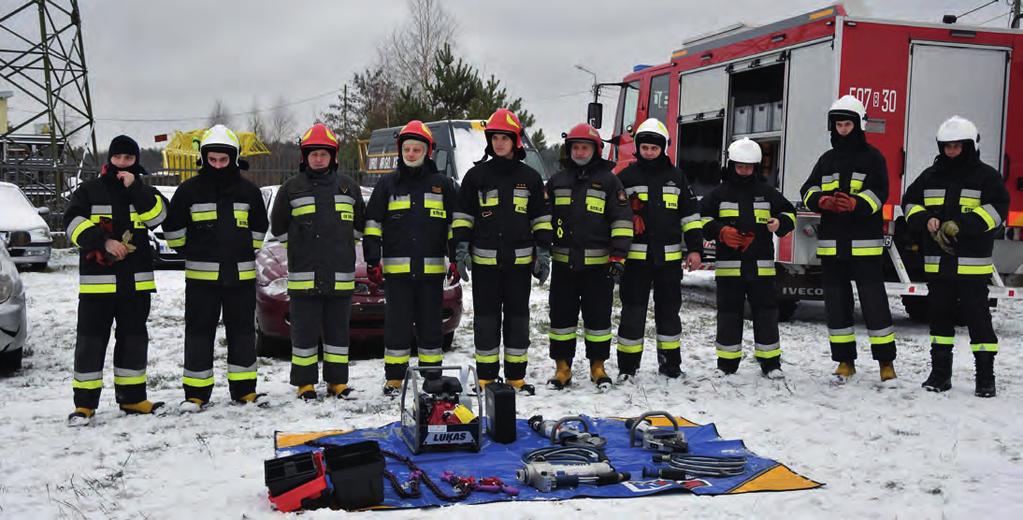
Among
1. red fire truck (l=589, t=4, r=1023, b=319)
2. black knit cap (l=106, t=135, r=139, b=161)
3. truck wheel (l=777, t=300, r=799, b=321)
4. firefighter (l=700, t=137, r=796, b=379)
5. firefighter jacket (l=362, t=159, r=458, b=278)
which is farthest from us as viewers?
truck wheel (l=777, t=300, r=799, b=321)

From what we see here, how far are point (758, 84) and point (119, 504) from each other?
892cm

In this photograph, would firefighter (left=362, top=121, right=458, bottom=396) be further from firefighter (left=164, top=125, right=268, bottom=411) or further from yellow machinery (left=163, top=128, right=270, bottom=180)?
yellow machinery (left=163, top=128, right=270, bottom=180)

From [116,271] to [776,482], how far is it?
4.42m

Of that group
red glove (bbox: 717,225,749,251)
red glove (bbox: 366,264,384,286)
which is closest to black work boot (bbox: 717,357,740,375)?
red glove (bbox: 717,225,749,251)

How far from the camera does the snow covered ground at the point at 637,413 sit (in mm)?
4184

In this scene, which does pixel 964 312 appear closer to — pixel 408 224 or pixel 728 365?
pixel 728 365

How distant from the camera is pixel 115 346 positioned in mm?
5785

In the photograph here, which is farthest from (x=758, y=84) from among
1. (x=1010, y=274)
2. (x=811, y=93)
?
(x=1010, y=274)

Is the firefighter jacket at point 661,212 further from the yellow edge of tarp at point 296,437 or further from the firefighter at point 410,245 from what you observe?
the yellow edge of tarp at point 296,437

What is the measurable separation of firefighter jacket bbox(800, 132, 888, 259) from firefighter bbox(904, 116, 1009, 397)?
0.32 meters

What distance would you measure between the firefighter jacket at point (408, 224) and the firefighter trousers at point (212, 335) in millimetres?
982

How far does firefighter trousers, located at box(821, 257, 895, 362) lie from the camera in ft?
22.6

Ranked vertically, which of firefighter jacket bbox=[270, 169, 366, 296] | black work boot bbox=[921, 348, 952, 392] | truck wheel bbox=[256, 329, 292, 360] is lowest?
truck wheel bbox=[256, 329, 292, 360]

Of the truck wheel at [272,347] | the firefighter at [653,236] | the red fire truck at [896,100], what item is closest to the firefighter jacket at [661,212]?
the firefighter at [653,236]
